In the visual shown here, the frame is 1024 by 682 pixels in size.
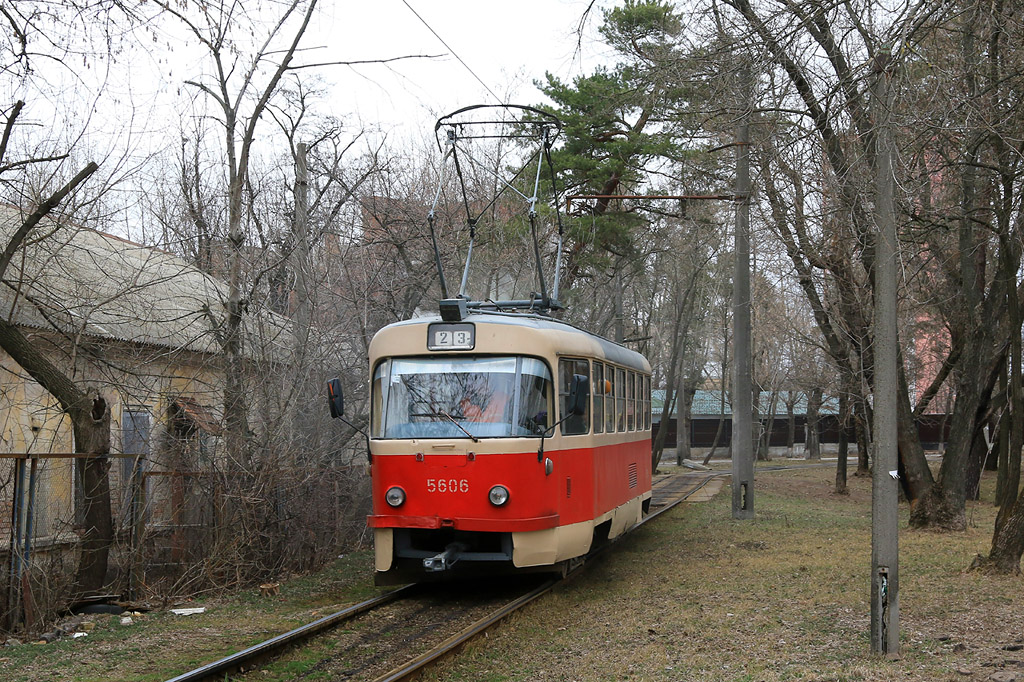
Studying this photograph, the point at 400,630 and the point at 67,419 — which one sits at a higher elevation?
the point at 67,419

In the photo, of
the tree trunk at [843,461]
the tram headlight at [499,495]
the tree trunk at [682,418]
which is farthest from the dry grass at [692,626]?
→ the tree trunk at [682,418]

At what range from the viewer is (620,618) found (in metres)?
10.1

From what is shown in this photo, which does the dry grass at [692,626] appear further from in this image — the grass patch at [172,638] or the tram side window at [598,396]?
the tram side window at [598,396]

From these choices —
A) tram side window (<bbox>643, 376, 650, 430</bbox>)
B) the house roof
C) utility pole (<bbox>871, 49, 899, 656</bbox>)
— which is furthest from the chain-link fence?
utility pole (<bbox>871, 49, 899, 656</bbox>)

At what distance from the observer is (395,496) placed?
10523 millimetres

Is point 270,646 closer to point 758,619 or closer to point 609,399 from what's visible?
point 758,619

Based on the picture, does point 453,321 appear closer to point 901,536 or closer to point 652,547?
point 652,547

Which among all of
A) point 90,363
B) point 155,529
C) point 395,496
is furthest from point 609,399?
point 90,363

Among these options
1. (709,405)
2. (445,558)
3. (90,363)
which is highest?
(709,405)

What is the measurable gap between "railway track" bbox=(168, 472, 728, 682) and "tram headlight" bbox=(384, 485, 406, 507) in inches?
42.7

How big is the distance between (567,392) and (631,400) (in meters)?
3.96

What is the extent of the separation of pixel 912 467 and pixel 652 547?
559cm

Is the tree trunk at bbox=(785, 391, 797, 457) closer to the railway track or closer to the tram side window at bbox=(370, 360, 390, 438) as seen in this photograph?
the railway track

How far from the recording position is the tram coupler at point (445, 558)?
33.1 ft
